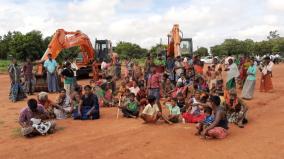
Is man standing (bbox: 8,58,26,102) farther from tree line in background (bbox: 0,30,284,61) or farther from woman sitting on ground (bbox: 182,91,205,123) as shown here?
tree line in background (bbox: 0,30,284,61)

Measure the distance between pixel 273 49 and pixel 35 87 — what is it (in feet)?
194

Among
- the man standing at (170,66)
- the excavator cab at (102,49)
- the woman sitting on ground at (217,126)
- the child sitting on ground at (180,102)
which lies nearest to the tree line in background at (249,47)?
the excavator cab at (102,49)

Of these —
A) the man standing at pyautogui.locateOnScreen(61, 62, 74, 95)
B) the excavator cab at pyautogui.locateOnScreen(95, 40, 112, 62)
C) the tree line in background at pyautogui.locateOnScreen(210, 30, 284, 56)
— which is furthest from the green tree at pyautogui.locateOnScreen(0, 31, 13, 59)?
the man standing at pyautogui.locateOnScreen(61, 62, 74, 95)

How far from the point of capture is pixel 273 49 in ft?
229

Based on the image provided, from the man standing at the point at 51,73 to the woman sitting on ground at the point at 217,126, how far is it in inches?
391

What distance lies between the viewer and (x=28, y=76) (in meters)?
16.7

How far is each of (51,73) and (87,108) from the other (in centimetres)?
642

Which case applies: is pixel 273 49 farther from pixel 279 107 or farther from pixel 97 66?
pixel 279 107

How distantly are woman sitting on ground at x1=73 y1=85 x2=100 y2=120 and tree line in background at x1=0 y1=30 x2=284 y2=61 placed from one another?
15.1 metres

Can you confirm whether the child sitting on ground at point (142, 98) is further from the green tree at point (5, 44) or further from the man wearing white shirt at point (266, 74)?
the green tree at point (5, 44)

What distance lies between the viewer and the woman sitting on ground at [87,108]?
35.9ft

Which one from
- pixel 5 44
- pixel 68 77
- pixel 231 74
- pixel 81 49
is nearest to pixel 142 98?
pixel 68 77

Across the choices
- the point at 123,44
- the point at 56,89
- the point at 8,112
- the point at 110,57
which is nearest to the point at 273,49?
the point at 123,44

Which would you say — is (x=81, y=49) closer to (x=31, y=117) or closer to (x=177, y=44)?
(x=177, y=44)
